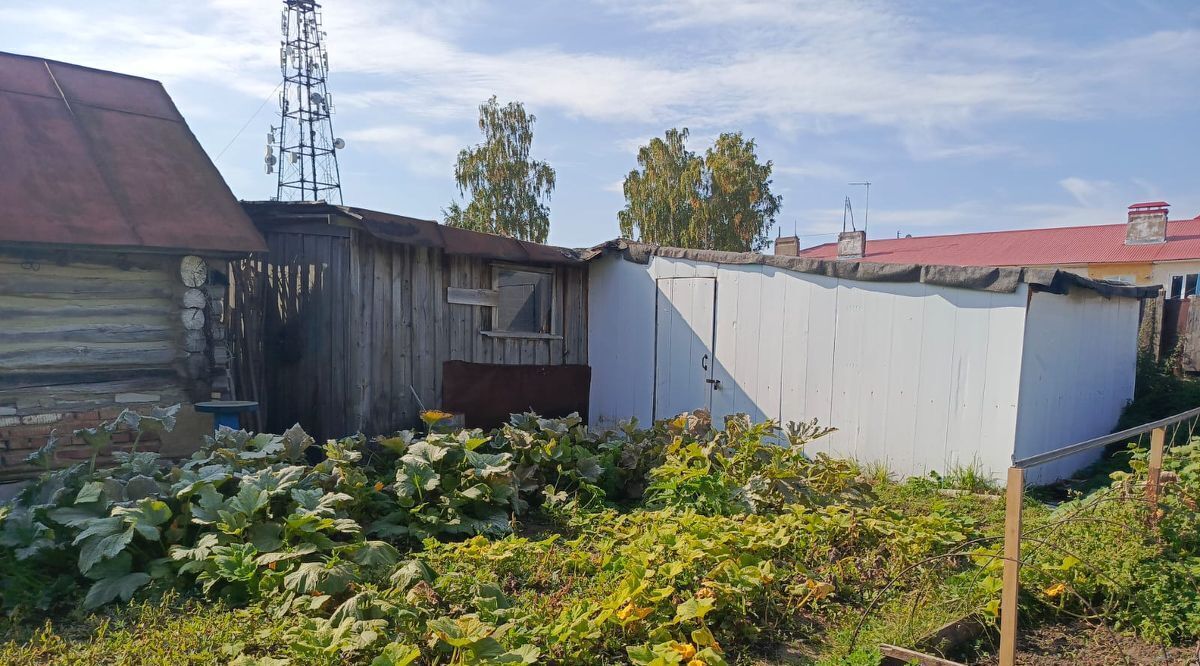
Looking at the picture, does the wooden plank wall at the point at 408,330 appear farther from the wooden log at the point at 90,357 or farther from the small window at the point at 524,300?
the wooden log at the point at 90,357

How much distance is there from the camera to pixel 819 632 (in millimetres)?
3701

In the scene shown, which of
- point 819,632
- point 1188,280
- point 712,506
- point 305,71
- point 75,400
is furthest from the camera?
point 1188,280

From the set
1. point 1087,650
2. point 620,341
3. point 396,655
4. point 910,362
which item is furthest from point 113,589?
point 910,362

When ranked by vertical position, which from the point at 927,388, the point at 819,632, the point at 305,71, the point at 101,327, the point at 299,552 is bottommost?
the point at 819,632

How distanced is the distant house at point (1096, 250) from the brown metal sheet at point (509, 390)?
38.8 feet

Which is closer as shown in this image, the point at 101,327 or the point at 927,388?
the point at 101,327

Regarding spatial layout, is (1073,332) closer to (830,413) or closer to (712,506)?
(830,413)

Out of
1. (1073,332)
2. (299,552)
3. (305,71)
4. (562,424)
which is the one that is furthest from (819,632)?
(305,71)

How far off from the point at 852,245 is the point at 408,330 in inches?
766

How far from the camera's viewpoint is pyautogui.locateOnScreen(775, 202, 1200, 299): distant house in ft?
64.0

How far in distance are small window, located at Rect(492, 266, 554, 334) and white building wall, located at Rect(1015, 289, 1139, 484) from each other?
5.10 meters

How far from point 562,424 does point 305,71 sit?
14966 millimetres

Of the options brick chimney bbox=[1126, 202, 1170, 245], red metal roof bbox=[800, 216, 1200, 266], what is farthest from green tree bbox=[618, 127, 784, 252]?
brick chimney bbox=[1126, 202, 1170, 245]

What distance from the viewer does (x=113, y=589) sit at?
12.1 ft
